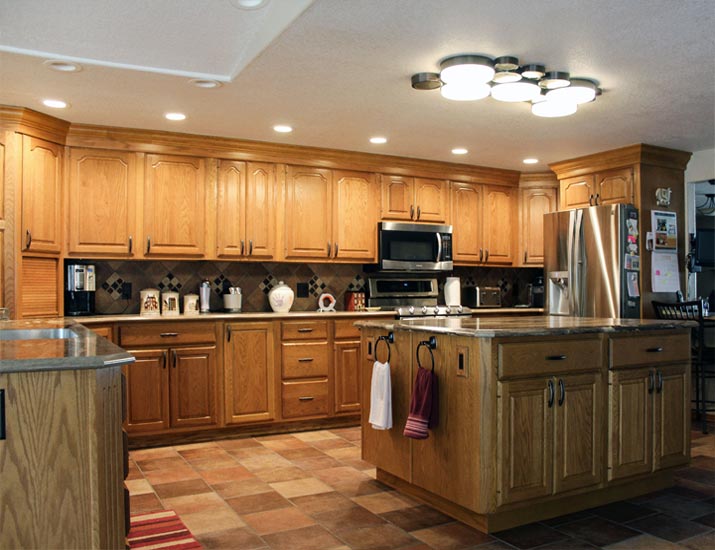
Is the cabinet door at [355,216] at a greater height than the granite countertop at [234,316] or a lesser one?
greater

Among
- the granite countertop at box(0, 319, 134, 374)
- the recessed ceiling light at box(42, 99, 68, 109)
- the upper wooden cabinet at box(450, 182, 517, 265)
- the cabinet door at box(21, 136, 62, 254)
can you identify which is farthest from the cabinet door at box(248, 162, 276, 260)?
the granite countertop at box(0, 319, 134, 374)

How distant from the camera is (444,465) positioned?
119 inches

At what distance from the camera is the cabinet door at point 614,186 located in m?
5.51

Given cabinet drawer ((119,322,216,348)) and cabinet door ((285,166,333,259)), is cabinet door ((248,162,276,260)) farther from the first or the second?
cabinet drawer ((119,322,216,348))

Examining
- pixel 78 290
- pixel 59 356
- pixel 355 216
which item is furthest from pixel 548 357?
pixel 78 290

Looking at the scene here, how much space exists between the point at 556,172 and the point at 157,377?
3.94 metres

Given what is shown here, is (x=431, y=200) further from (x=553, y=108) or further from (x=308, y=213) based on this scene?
(x=553, y=108)

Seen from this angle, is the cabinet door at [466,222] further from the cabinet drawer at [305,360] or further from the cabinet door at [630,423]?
the cabinet door at [630,423]

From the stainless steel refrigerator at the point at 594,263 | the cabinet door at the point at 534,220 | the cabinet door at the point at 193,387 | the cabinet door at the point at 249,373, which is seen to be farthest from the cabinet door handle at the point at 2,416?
the cabinet door at the point at 534,220

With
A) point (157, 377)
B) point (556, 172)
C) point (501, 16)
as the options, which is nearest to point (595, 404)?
point (501, 16)

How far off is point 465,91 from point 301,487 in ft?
7.60

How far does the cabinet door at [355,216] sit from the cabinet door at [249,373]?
3.41 feet

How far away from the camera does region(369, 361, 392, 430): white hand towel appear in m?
3.27

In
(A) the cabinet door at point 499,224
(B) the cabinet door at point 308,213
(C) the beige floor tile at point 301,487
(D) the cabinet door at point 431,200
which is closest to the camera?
(C) the beige floor tile at point 301,487
